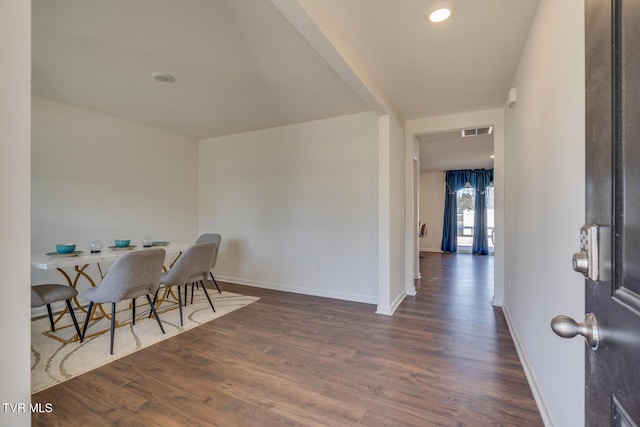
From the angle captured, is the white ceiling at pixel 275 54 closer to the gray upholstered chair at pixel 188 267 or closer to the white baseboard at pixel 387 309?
the gray upholstered chair at pixel 188 267

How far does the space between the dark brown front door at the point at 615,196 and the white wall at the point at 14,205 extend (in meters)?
1.18

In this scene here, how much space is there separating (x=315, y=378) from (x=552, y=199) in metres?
1.80

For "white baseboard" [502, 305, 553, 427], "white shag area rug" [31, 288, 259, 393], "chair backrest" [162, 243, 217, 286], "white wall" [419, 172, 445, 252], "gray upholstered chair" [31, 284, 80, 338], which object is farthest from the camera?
"white wall" [419, 172, 445, 252]

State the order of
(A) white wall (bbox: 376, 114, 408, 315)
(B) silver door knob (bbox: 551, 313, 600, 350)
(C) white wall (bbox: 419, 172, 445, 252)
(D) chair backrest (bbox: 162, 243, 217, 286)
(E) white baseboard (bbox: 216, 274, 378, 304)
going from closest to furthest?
1. (B) silver door knob (bbox: 551, 313, 600, 350)
2. (D) chair backrest (bbox: 162, 243, 217, 286)
3. (A) white wall (bbox: 376, 114, 408, 315)
4. (E) white baseboard (bbox: 216, 274, 378, 304)
5. (C) white wall (bbox: 419, 172, 445, 252)

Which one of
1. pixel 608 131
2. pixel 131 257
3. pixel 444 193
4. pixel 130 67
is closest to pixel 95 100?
pixel 130 67

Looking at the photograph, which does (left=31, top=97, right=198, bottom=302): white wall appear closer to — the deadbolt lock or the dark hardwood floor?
the dark hardwood floor

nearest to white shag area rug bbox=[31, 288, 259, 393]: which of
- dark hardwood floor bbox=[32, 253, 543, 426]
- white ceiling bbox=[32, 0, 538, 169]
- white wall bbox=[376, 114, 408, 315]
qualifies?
dark hardwood floor bbox=[32, 253, 543, 426]

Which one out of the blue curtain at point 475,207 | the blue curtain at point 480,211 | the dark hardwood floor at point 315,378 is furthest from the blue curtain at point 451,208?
the dark hardwood floor at point 315,378

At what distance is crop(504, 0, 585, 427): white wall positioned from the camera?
1.16 m

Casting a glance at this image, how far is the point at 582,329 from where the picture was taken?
1.98 feet

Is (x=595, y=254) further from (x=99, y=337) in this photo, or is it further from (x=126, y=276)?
(x=99, y=337)

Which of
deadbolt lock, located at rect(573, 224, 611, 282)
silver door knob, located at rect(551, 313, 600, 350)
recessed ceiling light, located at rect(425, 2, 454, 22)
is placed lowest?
silver door knob, located at rect(551, 313, 600, 350)

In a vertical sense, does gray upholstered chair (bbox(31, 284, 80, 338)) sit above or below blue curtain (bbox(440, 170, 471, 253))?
below

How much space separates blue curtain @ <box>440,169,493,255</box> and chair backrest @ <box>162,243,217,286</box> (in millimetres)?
7372
